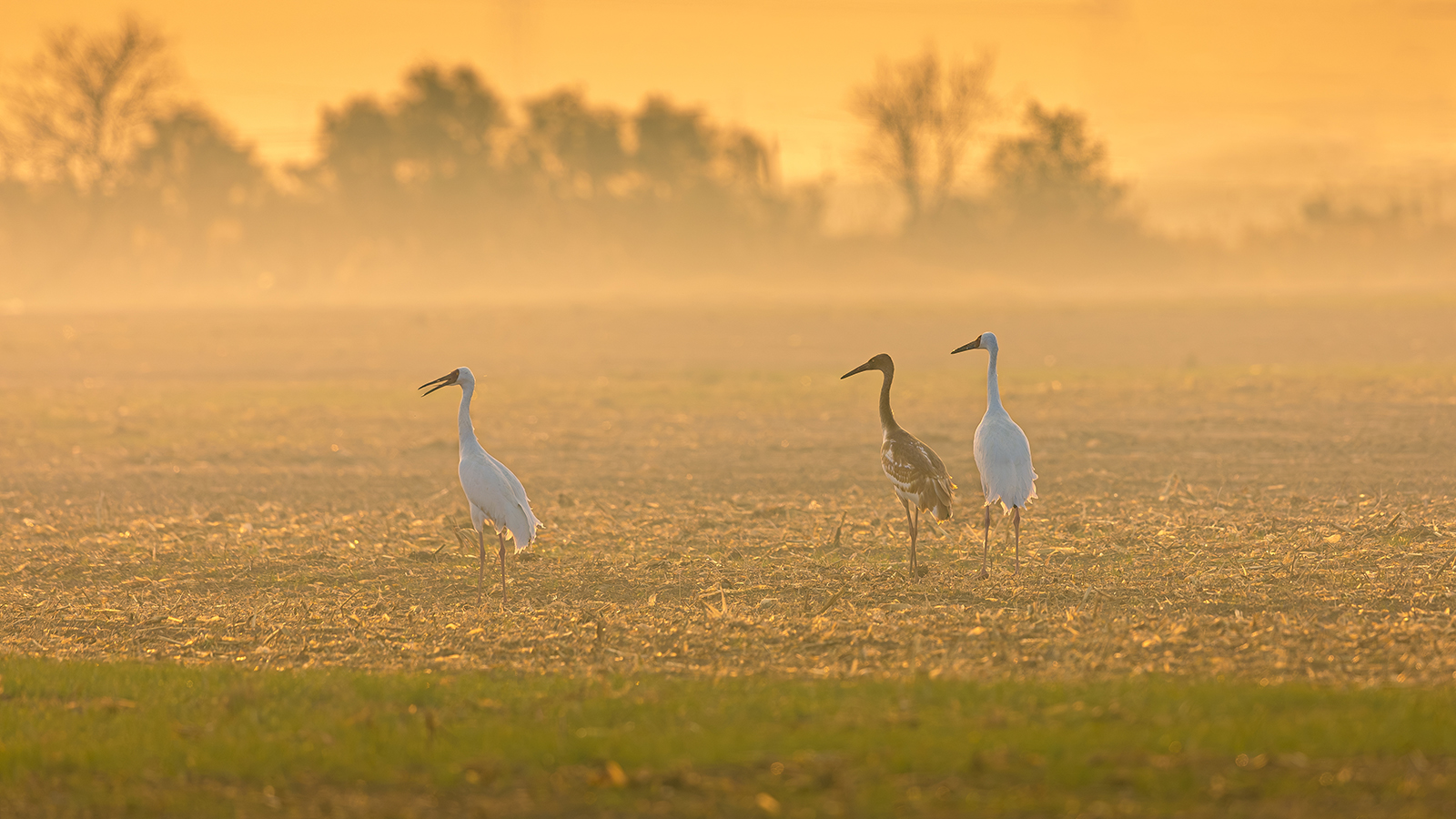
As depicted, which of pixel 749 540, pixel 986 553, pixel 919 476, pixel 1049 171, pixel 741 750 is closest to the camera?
pixel 741 750

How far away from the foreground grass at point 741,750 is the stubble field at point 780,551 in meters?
0.05

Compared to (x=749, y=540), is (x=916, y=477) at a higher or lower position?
higher

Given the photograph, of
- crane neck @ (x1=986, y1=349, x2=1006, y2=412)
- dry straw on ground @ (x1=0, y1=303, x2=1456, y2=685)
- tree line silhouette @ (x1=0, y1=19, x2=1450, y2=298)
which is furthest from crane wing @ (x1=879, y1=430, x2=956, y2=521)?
tree line silhouette @ (x1=0, y1=19, x2=1450, y2=298)

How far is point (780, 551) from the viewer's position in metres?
14.9

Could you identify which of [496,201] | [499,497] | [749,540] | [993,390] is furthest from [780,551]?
[496,201]

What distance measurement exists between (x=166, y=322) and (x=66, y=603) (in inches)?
1833

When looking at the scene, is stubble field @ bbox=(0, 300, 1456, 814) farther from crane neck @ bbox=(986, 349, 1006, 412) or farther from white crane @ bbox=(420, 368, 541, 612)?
crane neck @ bbox=(986, 349, 1006, 412)

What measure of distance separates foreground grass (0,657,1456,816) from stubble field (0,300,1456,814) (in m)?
0.05

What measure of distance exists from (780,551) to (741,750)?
24.2 ft

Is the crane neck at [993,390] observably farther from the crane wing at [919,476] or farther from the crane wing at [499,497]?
the crane wing at [499,497]

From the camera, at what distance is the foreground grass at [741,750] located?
22.5 feet

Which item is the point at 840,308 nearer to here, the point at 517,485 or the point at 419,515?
the point at 419,515

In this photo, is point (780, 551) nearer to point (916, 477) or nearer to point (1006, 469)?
point (916, 477)

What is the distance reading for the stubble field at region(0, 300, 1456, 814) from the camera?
29.5 feet
